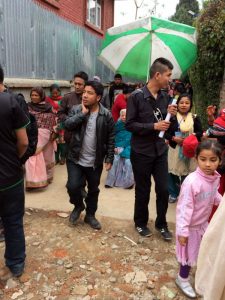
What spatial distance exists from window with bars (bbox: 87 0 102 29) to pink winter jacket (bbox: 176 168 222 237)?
34.9 feet

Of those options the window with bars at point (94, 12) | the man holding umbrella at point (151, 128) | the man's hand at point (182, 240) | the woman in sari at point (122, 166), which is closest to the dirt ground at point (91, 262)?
the man holding umbrella at point (151, 128)

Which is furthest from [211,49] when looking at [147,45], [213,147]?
[213,147]

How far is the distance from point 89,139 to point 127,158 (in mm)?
1698

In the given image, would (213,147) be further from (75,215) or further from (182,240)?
(75,215)

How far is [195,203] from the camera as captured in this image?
8.45 feet

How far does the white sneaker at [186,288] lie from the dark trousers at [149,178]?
91 centimetres

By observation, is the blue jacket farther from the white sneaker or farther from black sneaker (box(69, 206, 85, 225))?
the white sneaker

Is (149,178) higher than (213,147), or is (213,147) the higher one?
(213,147)

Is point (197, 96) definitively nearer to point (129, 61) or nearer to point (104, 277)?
point (129, 61)

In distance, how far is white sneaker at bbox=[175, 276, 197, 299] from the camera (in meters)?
2.63

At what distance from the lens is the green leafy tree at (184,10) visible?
41.8 m

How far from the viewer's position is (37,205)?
4.36m

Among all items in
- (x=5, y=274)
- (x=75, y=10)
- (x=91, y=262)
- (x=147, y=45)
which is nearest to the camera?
(x=5, y=274)

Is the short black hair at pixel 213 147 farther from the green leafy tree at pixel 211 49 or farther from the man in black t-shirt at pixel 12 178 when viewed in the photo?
the green leafy tree at pixel 211 49
